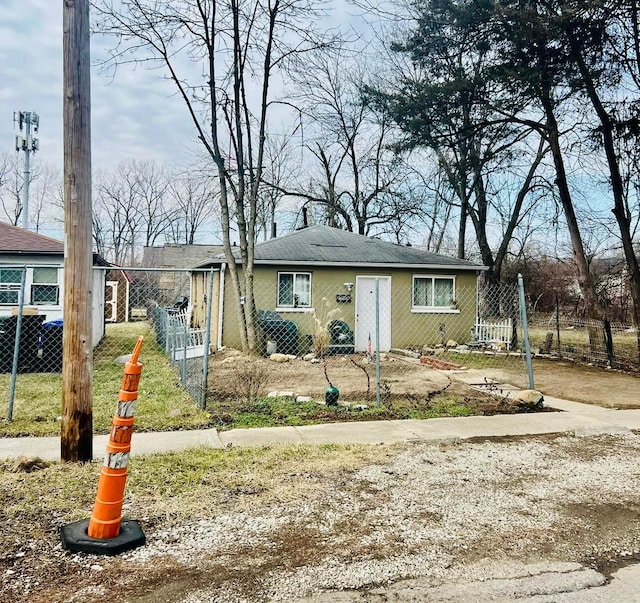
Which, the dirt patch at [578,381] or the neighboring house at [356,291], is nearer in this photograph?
the dirt patch at [578,381]

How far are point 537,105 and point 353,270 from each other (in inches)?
258

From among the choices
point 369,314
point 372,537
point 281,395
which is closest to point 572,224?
point 369,314

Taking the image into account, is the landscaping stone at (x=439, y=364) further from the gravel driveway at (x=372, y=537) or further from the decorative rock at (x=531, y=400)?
the gravel driveway at (x=372, y=537)

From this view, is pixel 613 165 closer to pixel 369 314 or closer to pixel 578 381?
pixel 578 381

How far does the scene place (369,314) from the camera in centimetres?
1560

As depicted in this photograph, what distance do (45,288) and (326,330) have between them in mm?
7073

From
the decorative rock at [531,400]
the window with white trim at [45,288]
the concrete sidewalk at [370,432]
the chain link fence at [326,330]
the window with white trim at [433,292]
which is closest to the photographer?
the concrete sidewalk at [370,432]

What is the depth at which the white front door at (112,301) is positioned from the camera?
26812 mm

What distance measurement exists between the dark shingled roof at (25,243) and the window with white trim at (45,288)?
0.57 meters

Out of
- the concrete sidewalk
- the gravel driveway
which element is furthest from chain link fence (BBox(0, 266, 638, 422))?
the gravel driveway

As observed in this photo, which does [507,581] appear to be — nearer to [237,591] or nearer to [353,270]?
[237,591]

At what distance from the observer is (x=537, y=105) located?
528 inches

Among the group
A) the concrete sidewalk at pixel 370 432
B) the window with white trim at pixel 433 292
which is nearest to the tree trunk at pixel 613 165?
the window with white trim at pixel 433 292

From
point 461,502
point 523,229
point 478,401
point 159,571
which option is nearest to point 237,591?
point 159,571
